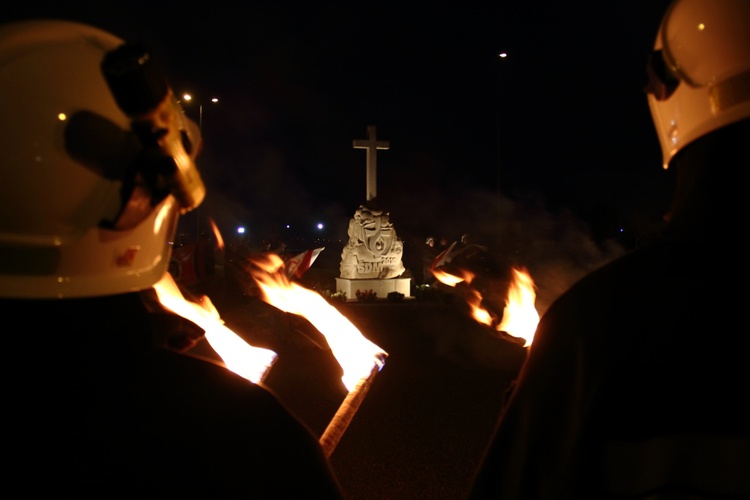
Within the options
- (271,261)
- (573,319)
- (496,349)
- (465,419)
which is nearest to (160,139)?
(573,319)

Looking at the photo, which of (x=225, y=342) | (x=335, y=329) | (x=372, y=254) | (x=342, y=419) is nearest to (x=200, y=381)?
(x=342, y=419)

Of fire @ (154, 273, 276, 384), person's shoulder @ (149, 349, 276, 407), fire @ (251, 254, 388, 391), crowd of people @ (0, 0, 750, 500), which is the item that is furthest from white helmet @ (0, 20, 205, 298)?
fire @ (251, 254, 388, 391)

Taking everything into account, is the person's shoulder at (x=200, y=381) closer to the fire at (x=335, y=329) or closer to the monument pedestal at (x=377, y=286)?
the fire at (x=335, y=329)

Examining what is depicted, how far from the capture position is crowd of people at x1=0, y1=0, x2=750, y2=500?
118 cm

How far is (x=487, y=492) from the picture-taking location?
1.53 m

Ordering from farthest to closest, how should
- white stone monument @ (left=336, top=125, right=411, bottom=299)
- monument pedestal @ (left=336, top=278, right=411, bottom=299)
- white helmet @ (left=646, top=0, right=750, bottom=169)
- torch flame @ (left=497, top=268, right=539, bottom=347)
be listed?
white stone monument @ (left=336, top=125, right=411, bottom=299) → monument pedestal @ (left=336, top=278, right=411, bottom=299) → torch flame @ (left=497, top=268, right=539, bottom=347) → white helmet @ (left=646, top=0, right=750, bottom=169)

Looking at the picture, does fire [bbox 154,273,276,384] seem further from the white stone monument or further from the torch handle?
the white stone monument

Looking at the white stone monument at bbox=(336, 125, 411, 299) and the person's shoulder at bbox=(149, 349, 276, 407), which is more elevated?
the person's shoulder at bbox=(149, 349, 276, 407)

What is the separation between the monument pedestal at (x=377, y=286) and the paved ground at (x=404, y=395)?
17.0 ft

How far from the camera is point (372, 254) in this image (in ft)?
65.5

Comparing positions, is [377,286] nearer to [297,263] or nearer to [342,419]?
[297,263]

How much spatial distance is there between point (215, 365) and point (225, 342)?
4.91 feet

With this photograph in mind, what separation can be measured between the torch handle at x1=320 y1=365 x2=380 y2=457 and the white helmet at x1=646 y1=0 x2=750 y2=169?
4.69 ft

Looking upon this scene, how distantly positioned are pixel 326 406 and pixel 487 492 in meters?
6.07
